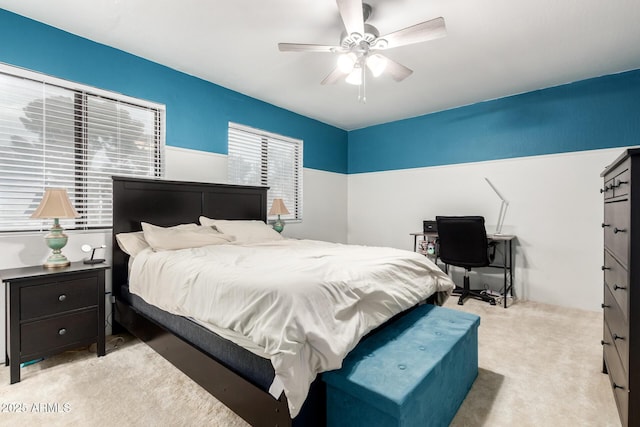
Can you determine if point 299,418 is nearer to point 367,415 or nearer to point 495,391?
point 367,415

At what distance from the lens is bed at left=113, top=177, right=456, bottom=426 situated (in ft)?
4.23

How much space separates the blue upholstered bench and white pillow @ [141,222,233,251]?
1.67 meters

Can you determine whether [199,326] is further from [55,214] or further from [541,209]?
[541,209]

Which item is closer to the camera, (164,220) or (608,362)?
(608,362)

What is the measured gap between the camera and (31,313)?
192 centimetres

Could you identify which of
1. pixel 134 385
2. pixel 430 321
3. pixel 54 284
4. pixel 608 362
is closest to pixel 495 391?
pixel 430 321

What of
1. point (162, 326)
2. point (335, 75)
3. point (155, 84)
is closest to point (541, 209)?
point (335, 75)

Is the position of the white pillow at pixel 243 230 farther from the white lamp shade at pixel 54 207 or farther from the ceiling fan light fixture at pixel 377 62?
the ceiling fan light fixture at pixel 377 62

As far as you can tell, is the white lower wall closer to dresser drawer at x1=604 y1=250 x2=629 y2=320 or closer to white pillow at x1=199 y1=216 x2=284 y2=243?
dresser drawer at x1=604 y1=250 x2=629 y2=320

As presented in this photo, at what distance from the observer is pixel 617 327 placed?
152 centimetres

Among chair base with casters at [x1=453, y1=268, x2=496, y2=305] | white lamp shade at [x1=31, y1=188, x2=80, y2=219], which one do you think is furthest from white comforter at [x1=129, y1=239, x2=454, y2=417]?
chair base with casters at [x1=453, y1=268, x2=496, y2=305]

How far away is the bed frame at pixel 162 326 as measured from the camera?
130 cm

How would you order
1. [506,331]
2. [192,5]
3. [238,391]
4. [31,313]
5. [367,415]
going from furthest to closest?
[506,331] < [192,5] < [31,313] < [238,391] < [367,415]

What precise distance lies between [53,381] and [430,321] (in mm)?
2363
